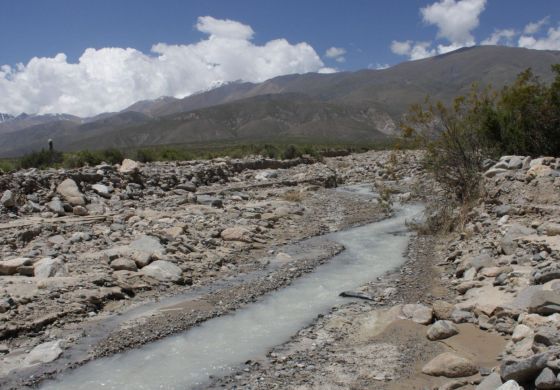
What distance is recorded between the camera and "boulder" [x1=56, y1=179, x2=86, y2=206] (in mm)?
19328

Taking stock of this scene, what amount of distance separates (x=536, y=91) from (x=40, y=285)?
1814 centimetres

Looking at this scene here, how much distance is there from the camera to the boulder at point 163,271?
467 inches

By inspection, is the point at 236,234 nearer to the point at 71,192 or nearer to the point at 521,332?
the point at 71,192

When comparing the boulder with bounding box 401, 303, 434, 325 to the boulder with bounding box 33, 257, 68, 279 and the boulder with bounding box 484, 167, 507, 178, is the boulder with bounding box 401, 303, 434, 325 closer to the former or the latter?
the boulder with bounding box 33, 257, 68, 279

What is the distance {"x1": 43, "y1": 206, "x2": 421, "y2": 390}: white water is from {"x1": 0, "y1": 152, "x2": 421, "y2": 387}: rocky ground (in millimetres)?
370

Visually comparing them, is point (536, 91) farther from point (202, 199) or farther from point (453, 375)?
point (453, 375)

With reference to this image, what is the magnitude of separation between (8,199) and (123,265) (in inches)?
328

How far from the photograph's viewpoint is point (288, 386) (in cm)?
692

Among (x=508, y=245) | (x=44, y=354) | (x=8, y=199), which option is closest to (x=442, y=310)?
(x=508, y=245)

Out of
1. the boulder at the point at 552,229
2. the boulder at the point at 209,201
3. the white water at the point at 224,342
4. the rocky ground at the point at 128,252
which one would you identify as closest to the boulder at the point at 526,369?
the white water at the point at 224,342

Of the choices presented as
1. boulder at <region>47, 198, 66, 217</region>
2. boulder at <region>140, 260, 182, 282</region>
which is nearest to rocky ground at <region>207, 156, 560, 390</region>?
boulder at <region>140, 260, 182, 282</region>

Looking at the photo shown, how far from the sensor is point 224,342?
8.63 metres

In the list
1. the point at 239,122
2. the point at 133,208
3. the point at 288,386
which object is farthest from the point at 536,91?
the point at 239,122

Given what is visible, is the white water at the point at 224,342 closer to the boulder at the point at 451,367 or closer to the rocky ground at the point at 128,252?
the rocky ground at the point at 128,252
